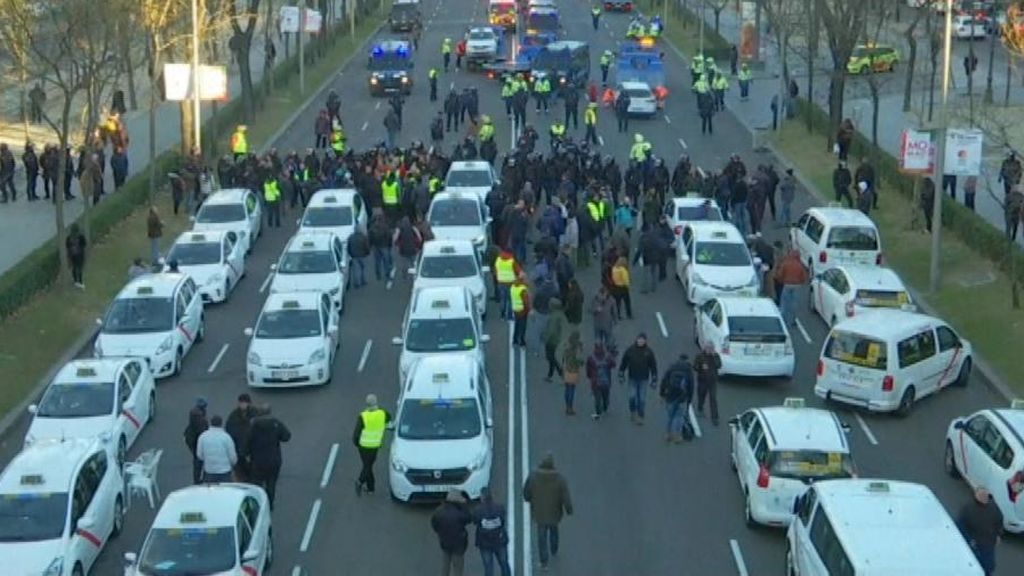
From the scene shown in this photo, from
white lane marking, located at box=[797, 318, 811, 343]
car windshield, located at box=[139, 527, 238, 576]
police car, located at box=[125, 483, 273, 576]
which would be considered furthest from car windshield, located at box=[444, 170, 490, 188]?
car windshield, located at box=[139, 527, 238, 576]

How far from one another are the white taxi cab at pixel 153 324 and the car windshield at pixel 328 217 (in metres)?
6.52

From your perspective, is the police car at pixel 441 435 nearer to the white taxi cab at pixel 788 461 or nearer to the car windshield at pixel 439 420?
the car windshield at pixel 439 420

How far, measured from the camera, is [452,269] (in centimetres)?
3288

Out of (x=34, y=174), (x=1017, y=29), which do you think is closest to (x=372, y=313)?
(x=34, y=174)

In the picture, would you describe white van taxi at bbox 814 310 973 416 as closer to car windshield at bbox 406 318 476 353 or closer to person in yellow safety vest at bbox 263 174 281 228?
car windshield at bbox 406 318 476 353

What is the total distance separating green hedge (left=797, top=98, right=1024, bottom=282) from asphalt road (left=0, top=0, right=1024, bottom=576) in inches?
180

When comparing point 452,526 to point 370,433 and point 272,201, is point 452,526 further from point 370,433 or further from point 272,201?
point 272,201

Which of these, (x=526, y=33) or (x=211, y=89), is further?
(x=526, y=33)

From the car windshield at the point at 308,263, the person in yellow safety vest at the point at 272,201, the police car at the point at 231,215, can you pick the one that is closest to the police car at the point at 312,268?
the car windshield at the point at 308,263

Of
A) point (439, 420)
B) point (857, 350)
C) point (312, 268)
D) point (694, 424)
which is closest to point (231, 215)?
point (312, 268)

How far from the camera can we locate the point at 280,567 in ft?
68.9

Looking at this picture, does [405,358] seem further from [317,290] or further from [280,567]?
[280,567]

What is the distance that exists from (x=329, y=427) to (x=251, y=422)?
4.23m

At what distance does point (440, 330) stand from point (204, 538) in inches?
394
